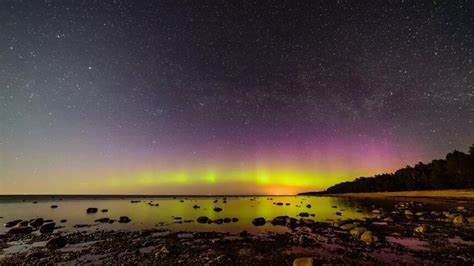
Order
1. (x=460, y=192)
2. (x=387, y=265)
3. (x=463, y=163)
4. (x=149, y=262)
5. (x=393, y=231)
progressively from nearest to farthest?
(x=387, y=265)
(x=149, y=262)
(x=393, y=231)
(x=460, y=192)
(x=463, y=163)

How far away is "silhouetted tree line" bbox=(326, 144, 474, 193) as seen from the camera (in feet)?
300

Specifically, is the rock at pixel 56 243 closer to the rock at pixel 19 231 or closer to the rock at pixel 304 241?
the rock at pixel 19 231

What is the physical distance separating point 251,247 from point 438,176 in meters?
114

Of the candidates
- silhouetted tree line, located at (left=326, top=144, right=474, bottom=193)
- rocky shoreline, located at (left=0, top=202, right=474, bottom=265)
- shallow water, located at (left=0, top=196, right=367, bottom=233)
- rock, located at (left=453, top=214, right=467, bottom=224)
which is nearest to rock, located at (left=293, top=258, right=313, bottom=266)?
rocky shoreline, located at (left=0, top=202, right=474, bottom=265)

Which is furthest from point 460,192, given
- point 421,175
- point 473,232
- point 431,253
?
point 431,253

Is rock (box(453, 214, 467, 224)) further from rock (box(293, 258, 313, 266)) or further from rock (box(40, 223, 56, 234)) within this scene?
rock (box(40, 223, 56, 234))

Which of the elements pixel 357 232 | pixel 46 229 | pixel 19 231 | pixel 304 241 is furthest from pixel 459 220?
pixel 19 231

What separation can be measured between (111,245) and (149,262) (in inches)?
298

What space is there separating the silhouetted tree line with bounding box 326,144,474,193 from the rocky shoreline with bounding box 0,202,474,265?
81.6 metres

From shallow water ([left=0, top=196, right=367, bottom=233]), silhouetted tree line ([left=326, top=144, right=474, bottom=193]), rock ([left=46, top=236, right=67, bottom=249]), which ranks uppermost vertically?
silhouetted tree line ([left=326, top=144, right=474, bottom=193])

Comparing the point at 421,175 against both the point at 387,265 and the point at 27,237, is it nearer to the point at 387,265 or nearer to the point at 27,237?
the point at 387,265

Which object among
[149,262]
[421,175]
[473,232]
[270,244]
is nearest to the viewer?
[149,262]

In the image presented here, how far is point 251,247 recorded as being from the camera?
21000 millimetres

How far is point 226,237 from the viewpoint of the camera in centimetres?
2553
